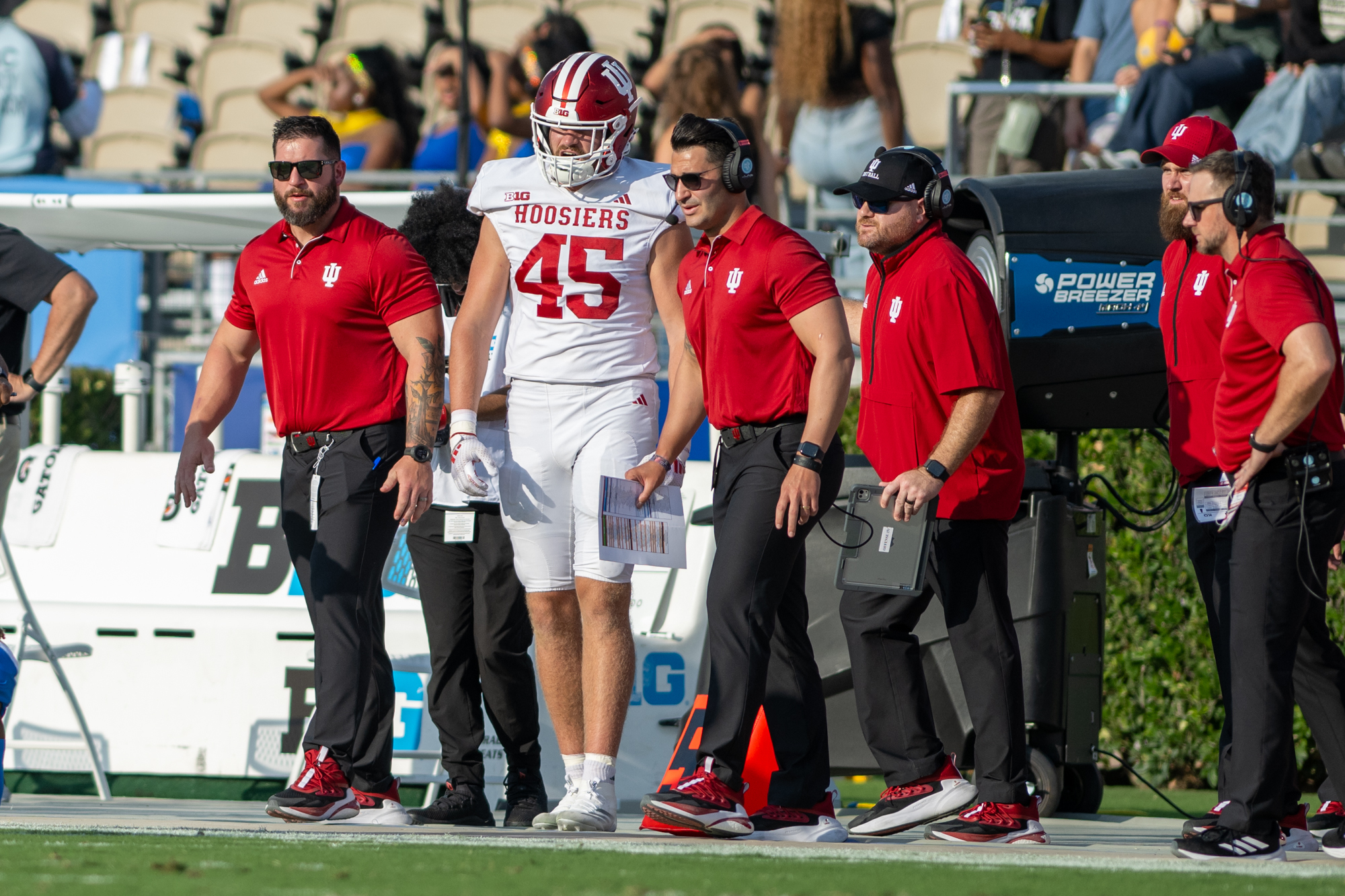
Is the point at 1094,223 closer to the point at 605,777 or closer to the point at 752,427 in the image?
the point at 752,427

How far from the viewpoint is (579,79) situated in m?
5.42

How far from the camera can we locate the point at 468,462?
212 inches

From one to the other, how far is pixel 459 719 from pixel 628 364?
1352 millimetres

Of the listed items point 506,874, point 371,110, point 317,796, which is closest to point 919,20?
point 371,110

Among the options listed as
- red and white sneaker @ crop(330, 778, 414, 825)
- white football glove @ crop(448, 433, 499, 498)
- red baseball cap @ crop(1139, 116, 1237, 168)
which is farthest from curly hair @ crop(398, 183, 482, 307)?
red baseball cap @ crop(1139, 116, 1237, 168)

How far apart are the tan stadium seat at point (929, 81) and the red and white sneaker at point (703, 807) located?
8.28 meters

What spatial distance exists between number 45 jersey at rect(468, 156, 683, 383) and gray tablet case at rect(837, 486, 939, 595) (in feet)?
2.54

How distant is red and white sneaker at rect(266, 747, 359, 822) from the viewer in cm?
548

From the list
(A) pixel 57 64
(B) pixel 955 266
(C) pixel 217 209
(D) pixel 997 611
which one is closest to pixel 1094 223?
(B) pixel 955 266

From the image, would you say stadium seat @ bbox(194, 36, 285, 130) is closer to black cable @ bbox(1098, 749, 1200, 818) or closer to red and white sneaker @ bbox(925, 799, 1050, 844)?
black cable @ bbox(1098, 749, 1200, 818)

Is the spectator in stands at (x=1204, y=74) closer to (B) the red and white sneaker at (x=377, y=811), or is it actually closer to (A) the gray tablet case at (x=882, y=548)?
(A) the gray tablet case at (x=882, y=548)

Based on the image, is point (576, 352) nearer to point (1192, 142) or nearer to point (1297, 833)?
point (1192, 142)

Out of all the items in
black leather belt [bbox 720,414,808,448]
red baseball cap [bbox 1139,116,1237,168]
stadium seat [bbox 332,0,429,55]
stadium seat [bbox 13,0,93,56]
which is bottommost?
black leather belt [bbox 720,414,808,448]

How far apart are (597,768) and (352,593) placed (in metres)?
0.97
